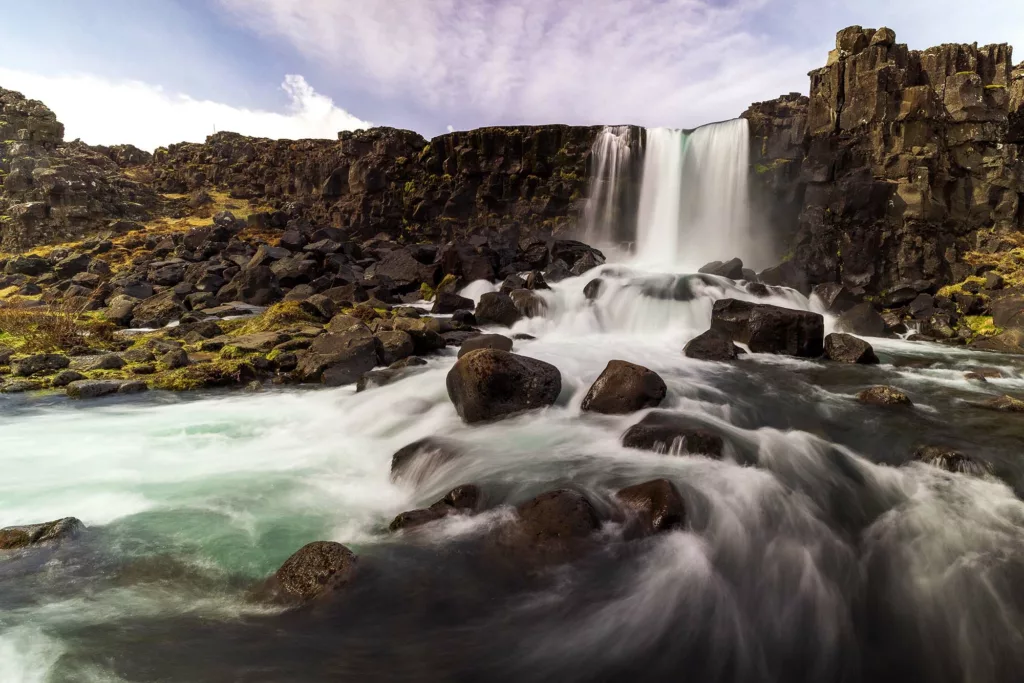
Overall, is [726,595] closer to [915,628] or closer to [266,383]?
[915,628]

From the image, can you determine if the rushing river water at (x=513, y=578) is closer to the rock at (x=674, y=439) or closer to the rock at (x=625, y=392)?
the rock at (x=674, y=439)

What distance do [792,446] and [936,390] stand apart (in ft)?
17.6

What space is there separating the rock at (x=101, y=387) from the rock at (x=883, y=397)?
42.8 feet

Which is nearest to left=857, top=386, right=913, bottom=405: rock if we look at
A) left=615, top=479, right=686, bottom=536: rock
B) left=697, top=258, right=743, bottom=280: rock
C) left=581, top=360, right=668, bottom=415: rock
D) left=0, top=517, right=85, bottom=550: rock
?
left=581, top=360, right=668, bottom=415: rock

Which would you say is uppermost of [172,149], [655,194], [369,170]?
[172,149]

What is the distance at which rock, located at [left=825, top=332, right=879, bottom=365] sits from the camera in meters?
12.1

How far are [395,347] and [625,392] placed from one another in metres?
5.94

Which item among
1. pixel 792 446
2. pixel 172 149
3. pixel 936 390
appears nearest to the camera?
pixel 792 446

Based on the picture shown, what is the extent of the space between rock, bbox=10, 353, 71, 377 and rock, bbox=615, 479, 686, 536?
1213cm

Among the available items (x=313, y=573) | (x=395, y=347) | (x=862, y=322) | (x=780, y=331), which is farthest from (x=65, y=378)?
(x=862, y=322)

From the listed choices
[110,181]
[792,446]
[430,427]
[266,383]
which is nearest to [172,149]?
[110,181]

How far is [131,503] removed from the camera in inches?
221

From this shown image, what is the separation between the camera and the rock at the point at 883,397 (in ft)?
28.9

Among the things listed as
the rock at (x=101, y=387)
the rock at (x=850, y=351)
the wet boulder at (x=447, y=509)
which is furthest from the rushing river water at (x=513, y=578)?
the rock at (x=850, y=351)
